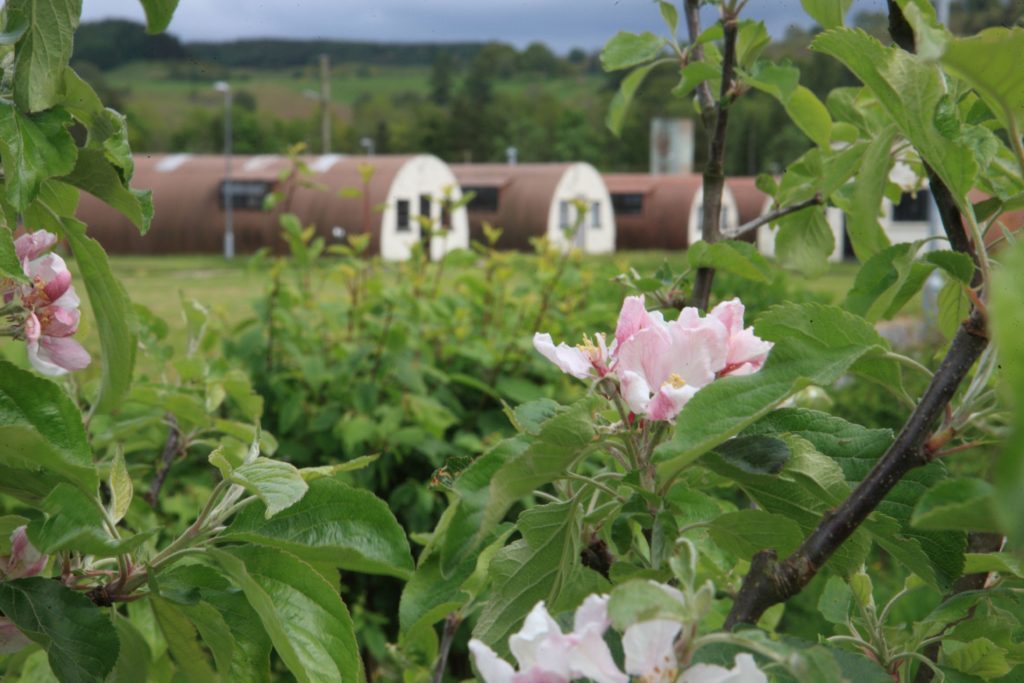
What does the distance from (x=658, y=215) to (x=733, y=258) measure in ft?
99.2

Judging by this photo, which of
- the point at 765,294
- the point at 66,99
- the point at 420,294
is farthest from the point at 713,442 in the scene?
the point at 765,294

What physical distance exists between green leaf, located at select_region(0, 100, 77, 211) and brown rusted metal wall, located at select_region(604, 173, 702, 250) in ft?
96.8

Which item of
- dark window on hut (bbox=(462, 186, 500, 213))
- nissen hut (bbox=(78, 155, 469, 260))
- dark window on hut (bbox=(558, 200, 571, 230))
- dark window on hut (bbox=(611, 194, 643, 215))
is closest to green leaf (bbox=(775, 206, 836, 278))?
nissen hut (bbox=(78, 155, 469, 260))

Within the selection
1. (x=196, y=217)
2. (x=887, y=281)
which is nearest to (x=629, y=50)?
(x=887, y=281)

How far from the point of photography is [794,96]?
1410mm

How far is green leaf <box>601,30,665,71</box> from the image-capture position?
1.45 meters

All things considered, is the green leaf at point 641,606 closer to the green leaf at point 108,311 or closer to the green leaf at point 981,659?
the green leaf at point 981,659

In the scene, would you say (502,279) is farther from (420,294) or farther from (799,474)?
(799,474)

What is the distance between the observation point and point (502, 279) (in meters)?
3.79

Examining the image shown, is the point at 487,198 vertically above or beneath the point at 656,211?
above

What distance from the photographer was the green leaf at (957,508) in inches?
18.9

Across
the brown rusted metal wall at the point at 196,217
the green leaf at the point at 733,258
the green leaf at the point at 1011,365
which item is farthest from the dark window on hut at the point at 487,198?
the green leaf at the point at 1011,365

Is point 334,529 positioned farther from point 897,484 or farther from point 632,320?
point 897,484

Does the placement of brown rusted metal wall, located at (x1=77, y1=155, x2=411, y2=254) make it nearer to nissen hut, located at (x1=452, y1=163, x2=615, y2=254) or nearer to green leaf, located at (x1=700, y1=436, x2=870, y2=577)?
nissen hut, located at (x1=452, y1=163, x2=615, y2=254)
